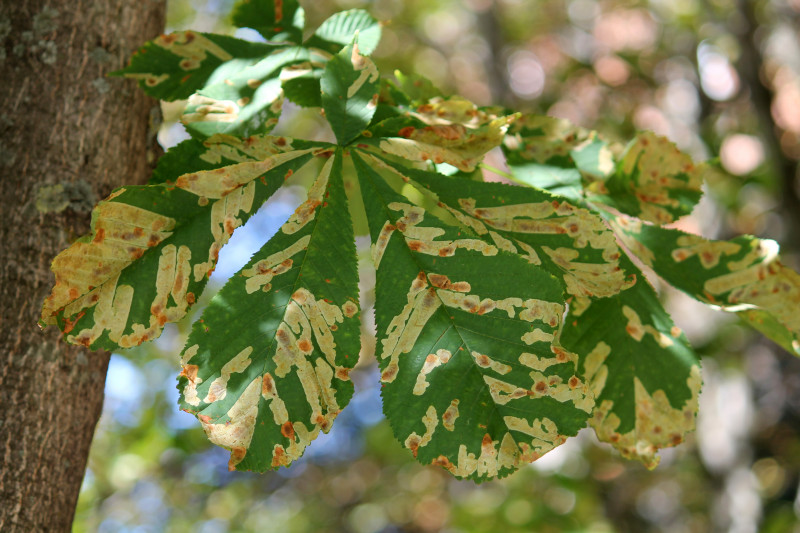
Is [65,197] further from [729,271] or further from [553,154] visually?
[729,271]

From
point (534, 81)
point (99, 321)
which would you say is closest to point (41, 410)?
point (99, 321)

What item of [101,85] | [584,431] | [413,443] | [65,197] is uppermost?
[101,85]

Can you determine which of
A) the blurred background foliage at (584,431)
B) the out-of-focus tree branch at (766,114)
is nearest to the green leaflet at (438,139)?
the blurred background foliage at (584,431)

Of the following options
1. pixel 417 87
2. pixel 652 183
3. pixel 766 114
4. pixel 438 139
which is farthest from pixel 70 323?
pixel 766 114

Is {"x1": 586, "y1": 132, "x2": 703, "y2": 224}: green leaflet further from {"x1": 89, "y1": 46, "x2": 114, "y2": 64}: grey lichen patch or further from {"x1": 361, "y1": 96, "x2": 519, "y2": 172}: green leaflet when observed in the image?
{"x1": 89, "y1": 46, "x2": 114, "y2": 64}: grey lichen patch

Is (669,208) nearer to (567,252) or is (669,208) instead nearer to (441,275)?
(567,252)

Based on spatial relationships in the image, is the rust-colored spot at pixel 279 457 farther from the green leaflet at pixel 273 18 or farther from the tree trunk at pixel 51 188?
the green leaflet at pixel 273 18

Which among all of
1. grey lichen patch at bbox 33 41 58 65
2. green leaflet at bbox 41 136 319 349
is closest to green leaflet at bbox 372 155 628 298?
green leaflet at bbox 41 136 319 349
